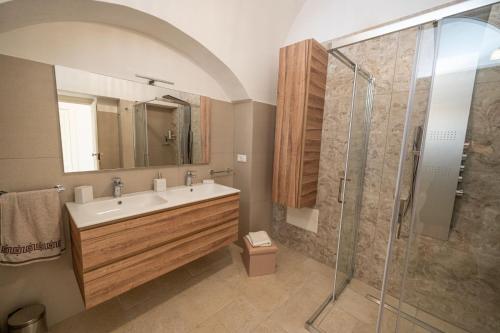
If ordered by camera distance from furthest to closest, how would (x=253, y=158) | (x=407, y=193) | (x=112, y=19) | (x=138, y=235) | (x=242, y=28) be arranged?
(x=253, y=158) < (x=242, y=28) < (x=112, y=19) < (x=138, y=235) < (x=407, y=193)

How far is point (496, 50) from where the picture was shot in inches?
47.7

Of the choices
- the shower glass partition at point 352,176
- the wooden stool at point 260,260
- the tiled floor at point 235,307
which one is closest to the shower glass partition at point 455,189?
the tiled floor at point 235,307

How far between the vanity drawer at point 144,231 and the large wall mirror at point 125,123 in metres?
0.60

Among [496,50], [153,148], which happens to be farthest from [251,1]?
[496,50]

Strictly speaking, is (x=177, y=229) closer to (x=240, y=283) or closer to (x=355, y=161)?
(x=240, y=283)

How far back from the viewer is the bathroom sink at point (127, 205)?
120 cm

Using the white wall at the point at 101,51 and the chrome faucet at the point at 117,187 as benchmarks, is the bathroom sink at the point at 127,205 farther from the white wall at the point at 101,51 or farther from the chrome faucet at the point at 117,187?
the white wall at the point at 101,51

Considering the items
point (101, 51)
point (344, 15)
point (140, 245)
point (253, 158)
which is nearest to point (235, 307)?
point (140, 245)

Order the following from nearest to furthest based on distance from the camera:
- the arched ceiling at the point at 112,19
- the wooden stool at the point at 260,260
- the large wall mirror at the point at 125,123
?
the arched ceiling at the point at 112,19
the large wall mirror at the point at 125,123
the wooden stool at the point at 260,260

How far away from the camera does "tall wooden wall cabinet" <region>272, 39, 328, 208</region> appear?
5.94ft

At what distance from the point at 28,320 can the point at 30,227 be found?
0.59m

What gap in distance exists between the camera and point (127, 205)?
5.21 ft

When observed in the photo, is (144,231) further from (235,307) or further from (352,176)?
(352,176)

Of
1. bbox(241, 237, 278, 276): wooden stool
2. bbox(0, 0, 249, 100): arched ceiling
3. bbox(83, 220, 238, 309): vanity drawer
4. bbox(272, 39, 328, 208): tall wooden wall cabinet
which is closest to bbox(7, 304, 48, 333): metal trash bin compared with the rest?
bbox(83, 220, 238, 309): vanity drawer
